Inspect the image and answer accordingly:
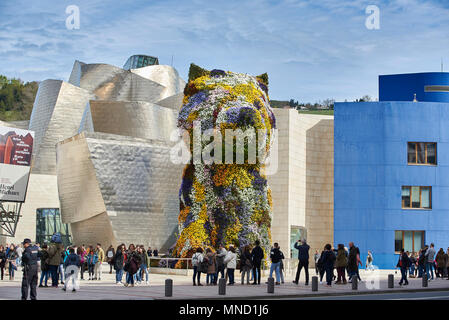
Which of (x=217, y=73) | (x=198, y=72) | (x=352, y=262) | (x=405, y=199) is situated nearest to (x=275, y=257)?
(x=352, y=262)

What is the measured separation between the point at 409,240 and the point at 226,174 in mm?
16905

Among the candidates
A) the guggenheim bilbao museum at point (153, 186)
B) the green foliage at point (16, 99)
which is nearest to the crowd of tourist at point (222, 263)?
the guggenheim bilbao museum at point (153, 186)

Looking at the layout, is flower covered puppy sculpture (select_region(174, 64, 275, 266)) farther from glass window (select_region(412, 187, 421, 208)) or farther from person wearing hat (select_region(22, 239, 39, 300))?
person wearing hat (select_region(22, 239, 39, 300))

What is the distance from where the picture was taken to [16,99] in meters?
133

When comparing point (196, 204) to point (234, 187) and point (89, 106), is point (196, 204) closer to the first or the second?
point (234, 187)

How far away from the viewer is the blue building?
44.3 metres

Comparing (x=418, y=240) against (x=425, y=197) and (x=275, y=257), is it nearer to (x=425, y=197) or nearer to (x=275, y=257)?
(x=425, y=197)

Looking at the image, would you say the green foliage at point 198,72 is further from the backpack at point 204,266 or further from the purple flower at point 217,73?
the backpack at point 204,266

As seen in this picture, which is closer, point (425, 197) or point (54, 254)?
point (54, 254)

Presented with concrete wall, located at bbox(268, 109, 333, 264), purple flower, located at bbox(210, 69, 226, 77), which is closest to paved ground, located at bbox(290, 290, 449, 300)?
purple flower, located at bbox(210, 69, 226, 77)

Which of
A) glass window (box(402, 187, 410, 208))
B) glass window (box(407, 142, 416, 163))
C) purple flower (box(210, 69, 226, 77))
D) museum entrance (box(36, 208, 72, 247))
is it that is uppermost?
purple flower (box(210, 69, 226, 77))

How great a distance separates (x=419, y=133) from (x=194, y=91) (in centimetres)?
1760

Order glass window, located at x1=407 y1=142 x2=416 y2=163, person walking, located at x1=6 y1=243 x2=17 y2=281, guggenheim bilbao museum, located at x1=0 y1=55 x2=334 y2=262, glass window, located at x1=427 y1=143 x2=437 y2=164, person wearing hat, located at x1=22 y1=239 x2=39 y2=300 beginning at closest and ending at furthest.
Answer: person wearing hat, located at x1=22 y1=239 x2=39 y2=300, person walking, located at x1=6 y1=243 x2=17 y2=281, glass window, located at x1=407 y1=142 x2=416 y2=163, glass window, located at x1=427 y1=143 x2=437 y2=164, guggenheim bilbao museum, located at x1=0 y1=55 x2=334 y2=262

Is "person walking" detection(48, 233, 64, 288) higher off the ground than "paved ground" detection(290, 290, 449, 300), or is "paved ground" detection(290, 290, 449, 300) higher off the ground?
"person walking" detection(48, 233, 64, 288)
